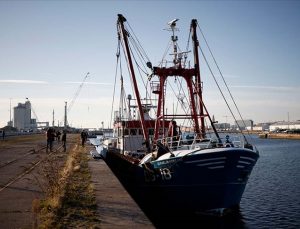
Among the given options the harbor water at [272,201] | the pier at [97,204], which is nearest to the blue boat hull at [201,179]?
the harbor water at [272,201]

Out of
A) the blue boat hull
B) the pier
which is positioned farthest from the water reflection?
the pier

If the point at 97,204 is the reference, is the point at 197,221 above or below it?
below

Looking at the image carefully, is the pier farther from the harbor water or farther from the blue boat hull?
the harbor water

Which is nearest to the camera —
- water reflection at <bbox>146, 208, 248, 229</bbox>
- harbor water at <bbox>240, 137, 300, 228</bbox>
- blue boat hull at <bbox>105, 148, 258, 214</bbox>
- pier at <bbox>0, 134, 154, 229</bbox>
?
pier at <bbox>0, 134, 154, 229</bbox>

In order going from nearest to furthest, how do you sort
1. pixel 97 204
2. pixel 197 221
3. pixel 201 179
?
pixel 97 204, pixel 201 179, pixel 197 221

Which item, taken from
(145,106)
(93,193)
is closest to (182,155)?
(93,193)

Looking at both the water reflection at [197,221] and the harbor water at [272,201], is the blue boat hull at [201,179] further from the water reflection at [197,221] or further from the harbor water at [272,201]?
the harbor water at [272,201]

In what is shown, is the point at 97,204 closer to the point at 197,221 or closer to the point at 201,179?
the point at 201,179

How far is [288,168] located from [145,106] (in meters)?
18.2

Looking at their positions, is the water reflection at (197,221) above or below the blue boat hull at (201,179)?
below

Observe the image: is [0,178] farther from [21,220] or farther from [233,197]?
[233,197]

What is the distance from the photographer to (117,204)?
11.5 meters

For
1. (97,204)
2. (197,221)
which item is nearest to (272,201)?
(197,221)

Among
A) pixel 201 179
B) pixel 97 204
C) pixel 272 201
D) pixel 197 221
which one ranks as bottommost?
pixel 272 201
